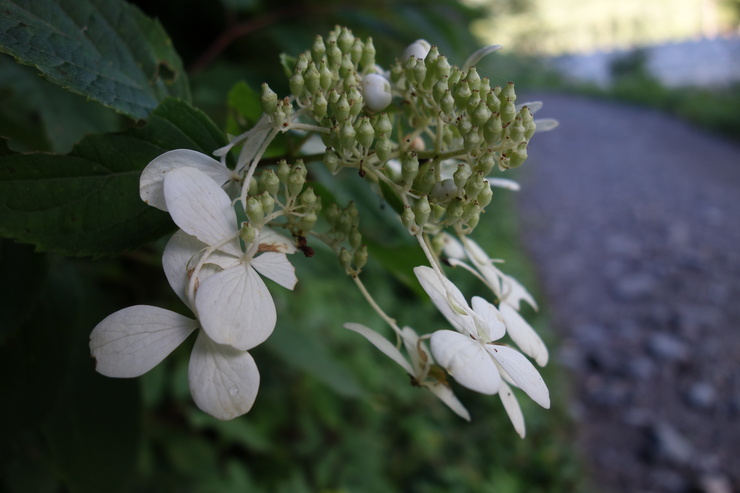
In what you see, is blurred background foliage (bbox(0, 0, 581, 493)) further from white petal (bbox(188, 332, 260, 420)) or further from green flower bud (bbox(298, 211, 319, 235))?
white petal (bbox(188, 332, 260, 420))

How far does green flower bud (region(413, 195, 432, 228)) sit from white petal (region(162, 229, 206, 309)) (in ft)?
0.50

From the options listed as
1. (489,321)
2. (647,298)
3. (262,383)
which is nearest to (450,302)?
(489,321)

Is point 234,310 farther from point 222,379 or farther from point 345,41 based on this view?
point 345,41

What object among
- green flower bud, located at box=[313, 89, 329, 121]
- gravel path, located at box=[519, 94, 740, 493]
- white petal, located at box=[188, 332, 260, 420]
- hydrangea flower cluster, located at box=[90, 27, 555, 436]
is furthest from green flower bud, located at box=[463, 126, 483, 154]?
gravel path, located at box=[519, 94, 740, 493]

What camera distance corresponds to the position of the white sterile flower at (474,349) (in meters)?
0.38

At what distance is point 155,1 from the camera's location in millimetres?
1039

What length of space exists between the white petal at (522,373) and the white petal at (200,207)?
0.63ft

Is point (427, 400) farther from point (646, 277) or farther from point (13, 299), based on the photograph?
point (646, 277)

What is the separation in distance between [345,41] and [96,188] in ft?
0.74

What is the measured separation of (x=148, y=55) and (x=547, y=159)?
6.81 metres

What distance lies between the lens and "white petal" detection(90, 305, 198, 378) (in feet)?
1.23

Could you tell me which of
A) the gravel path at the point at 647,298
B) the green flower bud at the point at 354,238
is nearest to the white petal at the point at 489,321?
the green flower bud at the point at 354,238

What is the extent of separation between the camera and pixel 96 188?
17.9 inches

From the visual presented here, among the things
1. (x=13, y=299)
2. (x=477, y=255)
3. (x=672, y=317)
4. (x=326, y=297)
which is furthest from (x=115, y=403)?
(x=672, y=317)
